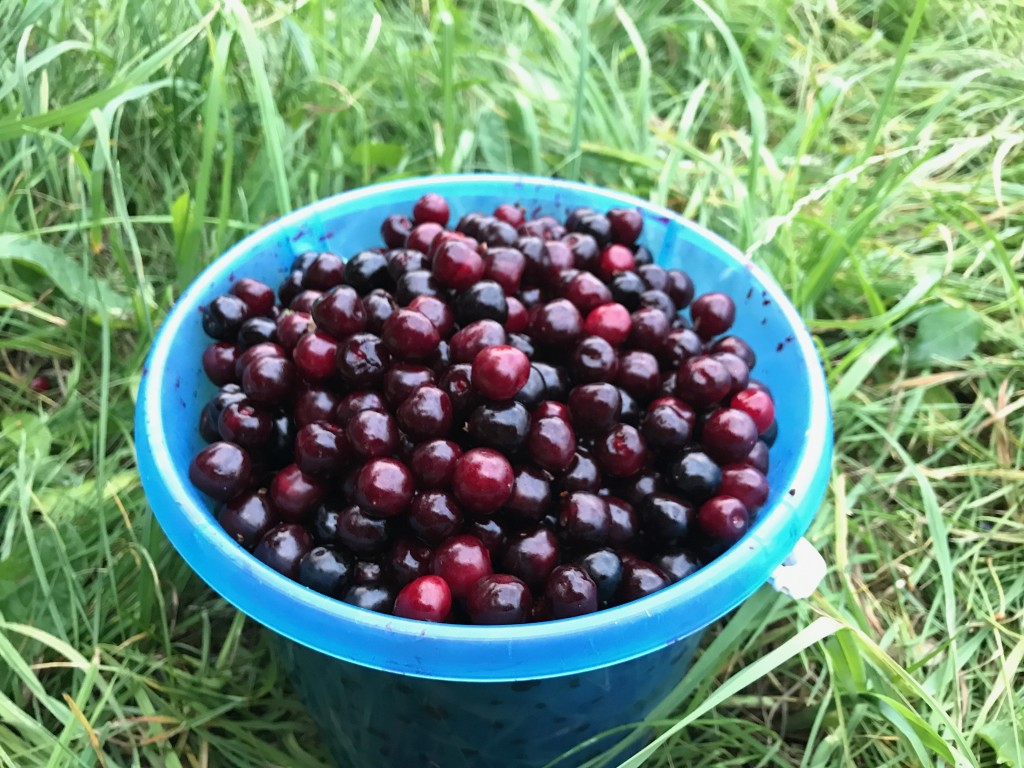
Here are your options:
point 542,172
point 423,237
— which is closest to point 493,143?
point 542,172

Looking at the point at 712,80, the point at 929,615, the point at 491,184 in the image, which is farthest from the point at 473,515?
the point at 712,80

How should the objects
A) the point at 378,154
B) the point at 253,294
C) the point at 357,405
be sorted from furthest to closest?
1. the point at 378,154
2. the point at 253,294
3. the point at 357,405

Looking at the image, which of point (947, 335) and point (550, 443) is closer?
point (550, 443)

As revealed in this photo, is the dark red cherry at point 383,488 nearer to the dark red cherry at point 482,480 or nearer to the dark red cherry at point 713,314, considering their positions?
the dark red cherry at point 482,480

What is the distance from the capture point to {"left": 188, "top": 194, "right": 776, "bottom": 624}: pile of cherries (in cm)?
97

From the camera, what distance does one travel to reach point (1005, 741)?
1.20 meters

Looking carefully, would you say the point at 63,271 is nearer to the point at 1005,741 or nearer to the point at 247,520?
the point at 247,520

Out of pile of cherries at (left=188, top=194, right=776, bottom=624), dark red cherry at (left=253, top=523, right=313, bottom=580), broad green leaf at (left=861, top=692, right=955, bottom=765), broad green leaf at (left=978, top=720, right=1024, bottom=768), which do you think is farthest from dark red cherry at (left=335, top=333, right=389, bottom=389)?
broad green leaf at (left=978, top=720, right=1024, bottom=768)

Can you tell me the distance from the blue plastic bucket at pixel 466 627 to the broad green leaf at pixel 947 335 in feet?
1.90

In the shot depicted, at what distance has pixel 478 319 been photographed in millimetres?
1162

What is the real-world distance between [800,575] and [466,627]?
451mm

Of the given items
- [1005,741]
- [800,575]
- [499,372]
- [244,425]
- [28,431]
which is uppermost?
[499,372]

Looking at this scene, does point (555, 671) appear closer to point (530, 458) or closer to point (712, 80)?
point (530, 458)

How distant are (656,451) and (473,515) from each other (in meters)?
0.28
